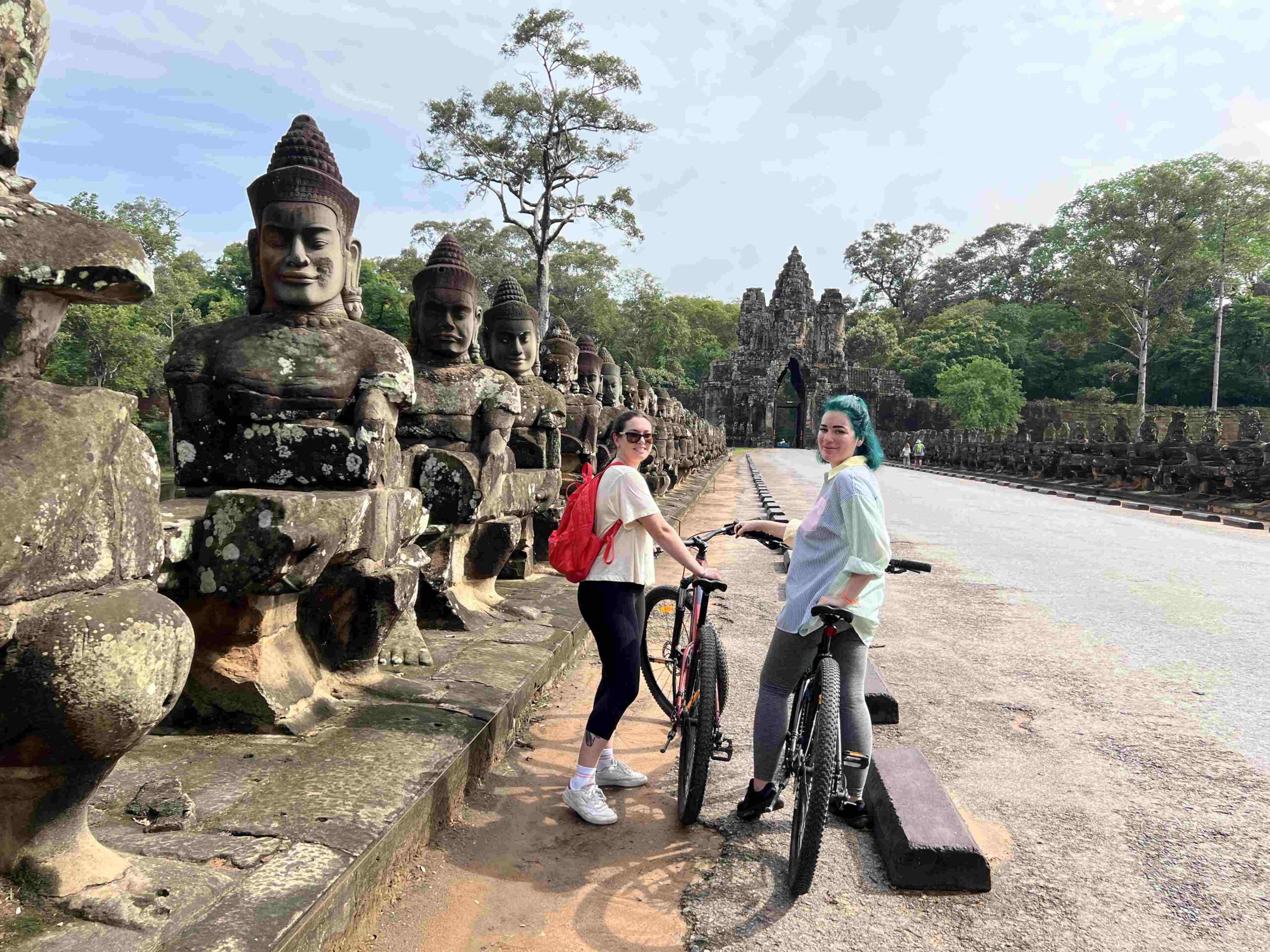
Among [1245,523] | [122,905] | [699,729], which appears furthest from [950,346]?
[122,905]

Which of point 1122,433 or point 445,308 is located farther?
point 1122,433

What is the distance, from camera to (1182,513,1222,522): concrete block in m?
15.7

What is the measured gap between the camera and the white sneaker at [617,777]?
11.7 feet

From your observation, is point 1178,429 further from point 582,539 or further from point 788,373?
point 788,373

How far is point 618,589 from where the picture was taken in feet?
11.1

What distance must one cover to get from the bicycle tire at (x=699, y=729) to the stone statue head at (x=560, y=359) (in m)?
5.90

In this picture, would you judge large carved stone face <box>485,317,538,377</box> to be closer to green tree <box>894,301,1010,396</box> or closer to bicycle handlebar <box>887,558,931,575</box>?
bicycle handlebar <box>887,558,931,575</box>

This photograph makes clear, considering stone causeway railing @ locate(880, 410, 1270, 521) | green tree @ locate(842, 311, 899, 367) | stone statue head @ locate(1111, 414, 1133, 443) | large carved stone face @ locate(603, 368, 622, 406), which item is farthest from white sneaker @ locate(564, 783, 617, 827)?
green tree @ locate(842, 311, 899, 367)

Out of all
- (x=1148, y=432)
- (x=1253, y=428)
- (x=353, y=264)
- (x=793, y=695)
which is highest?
(x=1253, y=428)

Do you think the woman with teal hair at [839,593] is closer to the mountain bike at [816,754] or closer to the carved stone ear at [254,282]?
the mountain bike at [816,754]

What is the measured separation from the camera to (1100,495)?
819 inches

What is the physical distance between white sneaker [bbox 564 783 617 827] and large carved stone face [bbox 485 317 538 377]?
3.77m

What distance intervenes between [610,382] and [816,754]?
10750mm

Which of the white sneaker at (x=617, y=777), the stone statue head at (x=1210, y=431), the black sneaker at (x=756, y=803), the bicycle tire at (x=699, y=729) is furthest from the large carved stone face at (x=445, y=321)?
the stone statue head at (x=1210, y=431)
